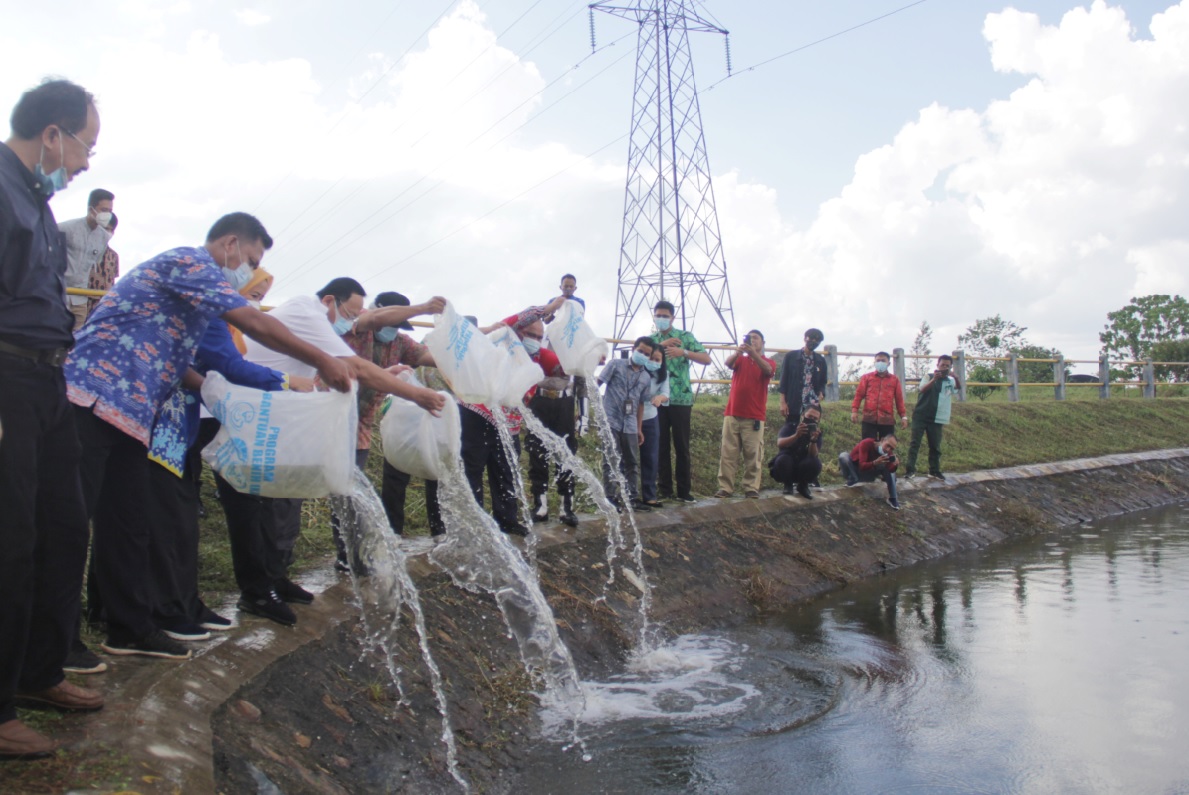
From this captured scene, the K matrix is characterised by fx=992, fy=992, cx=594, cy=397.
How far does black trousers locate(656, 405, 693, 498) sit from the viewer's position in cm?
940

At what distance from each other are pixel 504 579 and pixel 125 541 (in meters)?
2.53

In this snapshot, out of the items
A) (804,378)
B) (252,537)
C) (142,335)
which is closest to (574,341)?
(252,537)

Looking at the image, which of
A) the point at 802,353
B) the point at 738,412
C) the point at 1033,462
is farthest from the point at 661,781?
the point at 1033,462

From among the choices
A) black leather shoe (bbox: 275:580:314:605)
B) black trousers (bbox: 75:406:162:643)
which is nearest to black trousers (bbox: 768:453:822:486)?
black leather shoe (bbox: 275:580:314:605)

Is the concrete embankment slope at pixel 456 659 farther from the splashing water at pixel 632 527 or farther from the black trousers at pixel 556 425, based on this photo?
the black trousers at pixel 556 425

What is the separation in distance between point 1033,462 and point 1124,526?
110 inches

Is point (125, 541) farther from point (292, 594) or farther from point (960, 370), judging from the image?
point (960, 370)

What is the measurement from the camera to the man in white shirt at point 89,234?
630cm

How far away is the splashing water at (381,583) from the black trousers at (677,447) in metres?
4.52

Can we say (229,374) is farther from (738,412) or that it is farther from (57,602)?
(738,412)

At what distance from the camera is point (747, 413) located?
991cm

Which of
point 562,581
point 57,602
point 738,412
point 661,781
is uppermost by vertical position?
point 738,412

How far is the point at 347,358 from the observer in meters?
A: 4.07

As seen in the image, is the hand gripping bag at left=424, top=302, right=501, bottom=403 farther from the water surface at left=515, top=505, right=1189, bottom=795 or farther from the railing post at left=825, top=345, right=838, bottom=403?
the railing post at left=825, top=345, right=838, bottom=403
